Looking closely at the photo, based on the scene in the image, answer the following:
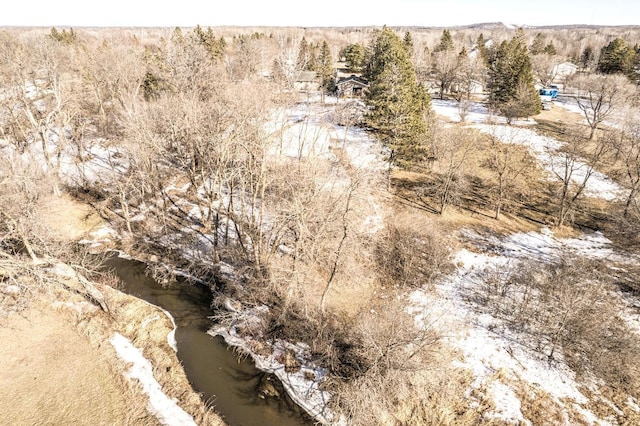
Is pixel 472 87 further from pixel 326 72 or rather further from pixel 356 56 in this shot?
pixel 326 72

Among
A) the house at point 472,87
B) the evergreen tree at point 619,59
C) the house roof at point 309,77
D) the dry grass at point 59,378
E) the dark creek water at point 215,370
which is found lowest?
the dark creek water at point 215,370

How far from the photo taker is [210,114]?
22.2 metres

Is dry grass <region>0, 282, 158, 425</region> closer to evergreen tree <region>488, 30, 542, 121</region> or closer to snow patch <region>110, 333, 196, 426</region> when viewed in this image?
snow patch <region>110, 333, 196, 426</region>

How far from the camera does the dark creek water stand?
47.0ft

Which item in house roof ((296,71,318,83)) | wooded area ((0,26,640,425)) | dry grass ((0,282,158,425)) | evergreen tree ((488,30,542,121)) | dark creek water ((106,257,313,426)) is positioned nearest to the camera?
dry grass ((0,282,158,425))

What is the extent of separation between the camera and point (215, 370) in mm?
16141

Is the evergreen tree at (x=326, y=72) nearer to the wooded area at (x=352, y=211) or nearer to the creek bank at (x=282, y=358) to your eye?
the wooded area at (x=352, y=211)

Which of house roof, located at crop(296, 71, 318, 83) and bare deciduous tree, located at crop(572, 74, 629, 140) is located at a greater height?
house roof, located at crop(296, 71, 318, 83)

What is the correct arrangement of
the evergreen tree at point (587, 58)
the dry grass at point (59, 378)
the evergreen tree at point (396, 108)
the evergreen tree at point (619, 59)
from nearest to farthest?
the dry grass at point (59, 378) → the evergreen tree at point (396, 108) → the evergreen tree at point (619, 59) → the evergreen tree at point (587, 58)

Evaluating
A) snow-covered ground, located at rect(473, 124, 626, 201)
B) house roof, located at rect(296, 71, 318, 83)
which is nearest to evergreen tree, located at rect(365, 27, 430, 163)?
snow-covered ground, located at rect(473, 124, 626, 201)

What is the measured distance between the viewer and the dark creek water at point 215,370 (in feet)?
47.0

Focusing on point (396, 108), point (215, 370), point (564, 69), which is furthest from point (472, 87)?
point (215, 370)

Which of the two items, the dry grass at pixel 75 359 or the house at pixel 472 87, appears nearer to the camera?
the dry grass at pixel 75 359

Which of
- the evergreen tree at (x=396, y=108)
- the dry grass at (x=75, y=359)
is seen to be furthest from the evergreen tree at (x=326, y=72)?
the dry grass at (x=75, y=359)
